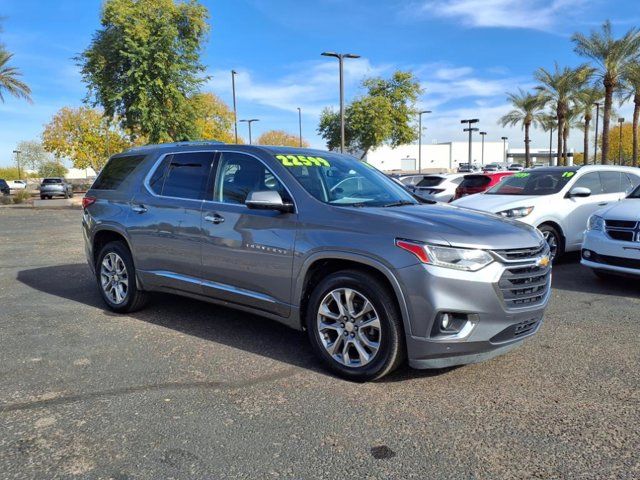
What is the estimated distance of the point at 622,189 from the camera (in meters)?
9.59

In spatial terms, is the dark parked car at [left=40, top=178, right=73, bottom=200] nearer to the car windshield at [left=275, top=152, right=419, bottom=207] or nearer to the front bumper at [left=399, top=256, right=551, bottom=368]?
the car windshield at [left=275, top=152, right=419, bottom=207]

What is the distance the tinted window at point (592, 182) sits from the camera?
905cm

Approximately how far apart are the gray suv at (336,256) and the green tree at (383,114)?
110ft

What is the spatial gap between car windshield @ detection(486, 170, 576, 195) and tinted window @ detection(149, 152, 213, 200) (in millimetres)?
6038

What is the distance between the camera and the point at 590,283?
24.1ft

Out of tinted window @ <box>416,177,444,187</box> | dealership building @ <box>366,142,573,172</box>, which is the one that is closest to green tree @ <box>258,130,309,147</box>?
dealership building @ <box>366,142,573,172</box>

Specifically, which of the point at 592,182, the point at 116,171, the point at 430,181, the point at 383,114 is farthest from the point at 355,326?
the point at 383,114

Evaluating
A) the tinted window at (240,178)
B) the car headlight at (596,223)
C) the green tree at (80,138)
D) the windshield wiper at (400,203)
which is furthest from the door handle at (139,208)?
the green tree at (80,138)

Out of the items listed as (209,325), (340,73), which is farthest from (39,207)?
(209,325)

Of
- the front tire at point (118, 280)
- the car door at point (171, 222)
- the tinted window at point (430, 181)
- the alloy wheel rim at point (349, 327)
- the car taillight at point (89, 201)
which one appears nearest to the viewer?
the alloy wheel rim at point (349, 327)

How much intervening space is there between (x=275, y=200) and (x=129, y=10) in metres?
21.6

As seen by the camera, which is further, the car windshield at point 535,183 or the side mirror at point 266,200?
the car windshield at point 535,183

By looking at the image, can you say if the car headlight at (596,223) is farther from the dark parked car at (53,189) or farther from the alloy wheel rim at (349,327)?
the dark parked car at (53,189)

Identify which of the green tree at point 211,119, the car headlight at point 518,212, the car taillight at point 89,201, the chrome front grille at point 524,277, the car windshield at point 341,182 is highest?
the green tree at point 211,119
